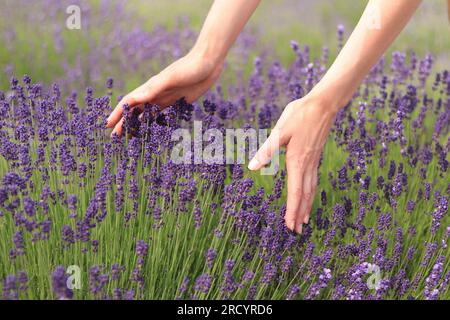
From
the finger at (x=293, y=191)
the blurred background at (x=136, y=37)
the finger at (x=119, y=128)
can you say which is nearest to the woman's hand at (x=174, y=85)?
the finger at (x=119, y=128)

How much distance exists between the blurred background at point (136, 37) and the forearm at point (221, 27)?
2257 millimetres

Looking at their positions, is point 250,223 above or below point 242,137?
below

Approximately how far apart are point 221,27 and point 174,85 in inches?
13.4

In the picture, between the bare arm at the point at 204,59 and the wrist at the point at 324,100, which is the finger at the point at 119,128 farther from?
the wrist at the point at 324,100

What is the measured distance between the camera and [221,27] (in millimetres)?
3178

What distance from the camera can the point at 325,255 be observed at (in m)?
2.59

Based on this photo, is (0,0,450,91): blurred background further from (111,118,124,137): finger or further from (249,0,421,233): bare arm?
(249,0,421,233): bare arm

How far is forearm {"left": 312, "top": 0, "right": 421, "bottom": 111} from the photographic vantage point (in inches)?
103

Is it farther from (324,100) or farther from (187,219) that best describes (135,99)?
(324,100)

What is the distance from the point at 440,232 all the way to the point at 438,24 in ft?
15.4

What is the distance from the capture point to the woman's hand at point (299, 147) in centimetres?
255

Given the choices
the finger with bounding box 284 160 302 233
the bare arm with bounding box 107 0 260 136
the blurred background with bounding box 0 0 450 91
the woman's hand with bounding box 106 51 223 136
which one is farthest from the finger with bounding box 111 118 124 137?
the blurred background with bounding box 0 0 450 91

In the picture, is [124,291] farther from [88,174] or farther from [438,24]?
[438,24]
